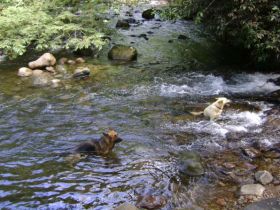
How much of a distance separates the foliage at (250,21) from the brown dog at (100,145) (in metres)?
4.34

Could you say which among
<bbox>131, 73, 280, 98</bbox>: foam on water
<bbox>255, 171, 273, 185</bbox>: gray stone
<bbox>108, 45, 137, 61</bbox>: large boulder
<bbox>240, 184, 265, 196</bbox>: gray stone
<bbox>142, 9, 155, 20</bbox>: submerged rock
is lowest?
<bbox>240, 184, 265, 196</bbox>: gray stone

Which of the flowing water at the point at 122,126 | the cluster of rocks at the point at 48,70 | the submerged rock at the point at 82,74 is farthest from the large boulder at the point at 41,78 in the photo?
the submerged rock at the point at 82,74

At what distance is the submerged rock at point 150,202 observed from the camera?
5.28 m

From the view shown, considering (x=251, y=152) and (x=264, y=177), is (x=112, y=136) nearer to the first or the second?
(x=251, y=152)

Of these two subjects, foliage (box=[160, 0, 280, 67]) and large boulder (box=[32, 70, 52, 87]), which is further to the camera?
large boulder (box=[32, 70, 52, 87])

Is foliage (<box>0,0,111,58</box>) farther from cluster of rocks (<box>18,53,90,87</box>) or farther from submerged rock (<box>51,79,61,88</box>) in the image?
submerged rock (<box>51,79,61,88</box>)

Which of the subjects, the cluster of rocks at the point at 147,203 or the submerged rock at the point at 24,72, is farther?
the submerged rock at the point at 24,72

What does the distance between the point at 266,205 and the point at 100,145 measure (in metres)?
2.88

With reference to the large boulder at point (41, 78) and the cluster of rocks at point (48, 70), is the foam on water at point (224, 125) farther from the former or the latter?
the large boulder at point (41, 78)

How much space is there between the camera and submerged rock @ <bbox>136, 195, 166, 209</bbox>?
17.3 ft

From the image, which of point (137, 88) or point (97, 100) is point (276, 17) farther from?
point (97, 100)

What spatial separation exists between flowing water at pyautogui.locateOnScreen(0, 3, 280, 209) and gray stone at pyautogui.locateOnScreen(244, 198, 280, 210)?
648 mm

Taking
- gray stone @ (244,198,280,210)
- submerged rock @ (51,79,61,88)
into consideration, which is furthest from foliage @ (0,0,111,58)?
gray stone @ (244,198,280,210)

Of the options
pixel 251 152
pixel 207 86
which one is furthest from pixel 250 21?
pixel 251 152
